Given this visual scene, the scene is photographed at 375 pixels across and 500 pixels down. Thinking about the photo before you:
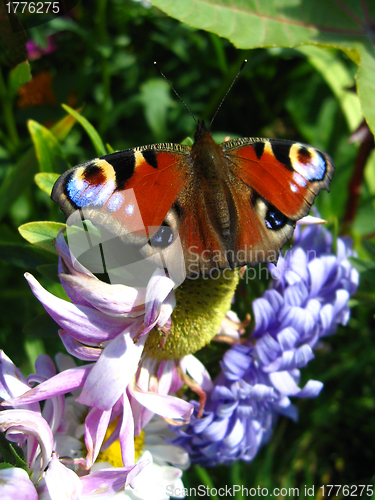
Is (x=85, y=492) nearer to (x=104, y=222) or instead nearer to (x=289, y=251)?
(x=104, y=222)

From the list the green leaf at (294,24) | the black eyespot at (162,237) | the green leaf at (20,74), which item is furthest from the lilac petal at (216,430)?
the green leaf at (20,74)

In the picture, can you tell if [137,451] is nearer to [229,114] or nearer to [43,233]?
[43,233]

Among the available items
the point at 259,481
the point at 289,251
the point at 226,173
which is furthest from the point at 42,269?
the point at 259,481

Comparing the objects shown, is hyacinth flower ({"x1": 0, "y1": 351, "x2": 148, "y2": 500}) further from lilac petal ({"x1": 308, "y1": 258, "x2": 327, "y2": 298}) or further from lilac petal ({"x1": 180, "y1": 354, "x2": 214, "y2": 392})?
lilac petal ({"x1": 308, "y1": 258, "x2": 327, "y2": 298})

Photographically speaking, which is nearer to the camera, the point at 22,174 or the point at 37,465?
the point at 37,465

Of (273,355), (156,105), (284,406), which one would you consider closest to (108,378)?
(273,355)

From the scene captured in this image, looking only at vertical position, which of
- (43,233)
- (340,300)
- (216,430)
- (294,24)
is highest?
(294,24)
